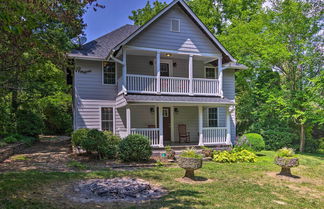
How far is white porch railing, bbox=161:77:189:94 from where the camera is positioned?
515 inches

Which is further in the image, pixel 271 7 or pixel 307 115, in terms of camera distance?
pixel 271 7

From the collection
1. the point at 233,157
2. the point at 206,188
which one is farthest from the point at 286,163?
the point at 206,188

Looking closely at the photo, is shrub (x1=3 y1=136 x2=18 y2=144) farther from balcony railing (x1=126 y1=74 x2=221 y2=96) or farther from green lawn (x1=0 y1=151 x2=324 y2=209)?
balcony railing (x1=126 y1=74 x2=221 y2=96)

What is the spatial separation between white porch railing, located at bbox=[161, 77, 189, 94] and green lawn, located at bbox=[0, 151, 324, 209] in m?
4.72

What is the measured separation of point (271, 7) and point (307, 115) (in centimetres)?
844

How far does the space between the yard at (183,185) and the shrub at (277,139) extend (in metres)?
5.63

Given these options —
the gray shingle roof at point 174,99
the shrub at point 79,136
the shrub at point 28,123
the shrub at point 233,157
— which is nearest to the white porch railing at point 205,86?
the gray shingle roof at point 174,99

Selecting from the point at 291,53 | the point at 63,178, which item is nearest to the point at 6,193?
the point at 63,178

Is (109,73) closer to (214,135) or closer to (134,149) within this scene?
(134,149)

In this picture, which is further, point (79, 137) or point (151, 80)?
point (151, 80)

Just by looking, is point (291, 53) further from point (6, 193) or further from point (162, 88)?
point (6, 193)

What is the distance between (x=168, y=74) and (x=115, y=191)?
9.91 metres

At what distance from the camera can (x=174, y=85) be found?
520 inches

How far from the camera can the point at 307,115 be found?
50.9ft
